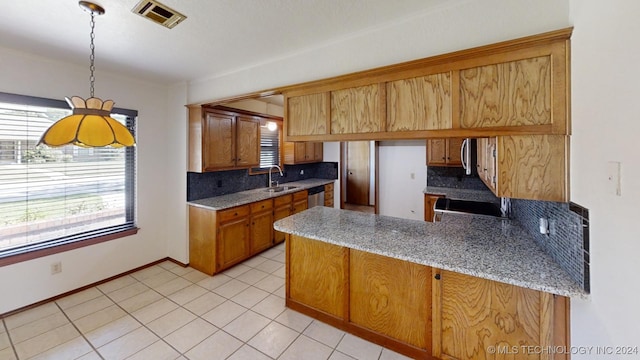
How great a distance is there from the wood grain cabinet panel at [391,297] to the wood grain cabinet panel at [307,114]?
44.7 inches

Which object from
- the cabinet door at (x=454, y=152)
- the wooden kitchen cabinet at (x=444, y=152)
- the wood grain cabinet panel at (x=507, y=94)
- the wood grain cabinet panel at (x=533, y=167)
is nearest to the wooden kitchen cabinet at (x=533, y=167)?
the wood grain cabinet panel at (x=533, y=167)

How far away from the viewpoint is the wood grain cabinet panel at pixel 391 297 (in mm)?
1812

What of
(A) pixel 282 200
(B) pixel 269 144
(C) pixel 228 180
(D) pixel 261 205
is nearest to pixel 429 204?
(A) pixel 282 200

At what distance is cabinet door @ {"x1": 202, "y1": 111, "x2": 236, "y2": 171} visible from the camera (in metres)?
3.35

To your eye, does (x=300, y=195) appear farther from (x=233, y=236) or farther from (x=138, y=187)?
(x=138, y=187)

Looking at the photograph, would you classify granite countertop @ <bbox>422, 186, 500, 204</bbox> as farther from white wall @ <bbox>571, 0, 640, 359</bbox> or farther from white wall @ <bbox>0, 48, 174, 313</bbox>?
white wall @ <bbox>0, 48, 174, 313</bbox>

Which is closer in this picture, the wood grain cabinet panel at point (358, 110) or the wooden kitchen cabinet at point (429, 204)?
the wood grain cabinet panel at point (358, 110)

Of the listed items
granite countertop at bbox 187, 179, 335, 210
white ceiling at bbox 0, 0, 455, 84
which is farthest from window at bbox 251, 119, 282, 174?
white ceiling at bbox 0, 0, 455, 84

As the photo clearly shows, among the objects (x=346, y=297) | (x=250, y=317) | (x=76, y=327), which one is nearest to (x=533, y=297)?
(x=346, y=297)

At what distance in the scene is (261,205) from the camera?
3754 mm

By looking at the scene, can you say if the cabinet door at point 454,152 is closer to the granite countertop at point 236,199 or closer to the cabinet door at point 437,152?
the cabinet door at point 437,152

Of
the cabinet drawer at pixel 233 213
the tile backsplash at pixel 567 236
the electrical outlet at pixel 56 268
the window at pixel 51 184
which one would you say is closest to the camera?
the tile backsplash at pixel 567 236

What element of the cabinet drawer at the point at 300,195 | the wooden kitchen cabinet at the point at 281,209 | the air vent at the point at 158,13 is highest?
the air vent at the point at 158,13

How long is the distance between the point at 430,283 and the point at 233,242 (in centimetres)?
254
